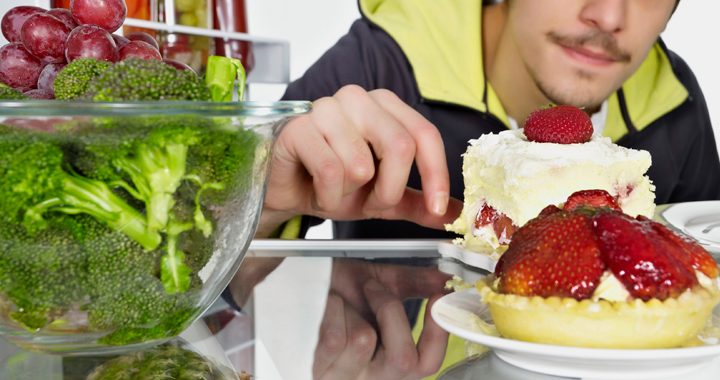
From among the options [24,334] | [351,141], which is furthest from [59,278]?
[351,141]

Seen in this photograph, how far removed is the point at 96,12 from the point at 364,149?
0.36 meters

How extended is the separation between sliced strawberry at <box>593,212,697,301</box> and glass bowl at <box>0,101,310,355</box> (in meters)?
0.19

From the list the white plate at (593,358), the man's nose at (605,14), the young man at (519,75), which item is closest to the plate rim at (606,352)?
the white plate at (593,358)

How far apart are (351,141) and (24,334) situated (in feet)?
1.46

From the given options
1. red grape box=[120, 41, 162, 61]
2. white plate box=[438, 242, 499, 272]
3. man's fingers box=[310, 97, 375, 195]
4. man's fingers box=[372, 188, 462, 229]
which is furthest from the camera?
man's fingers box=[372, 188, 462, 229]

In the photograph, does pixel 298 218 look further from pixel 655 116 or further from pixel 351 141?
pixel 655 116

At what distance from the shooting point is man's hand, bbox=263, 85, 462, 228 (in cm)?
85

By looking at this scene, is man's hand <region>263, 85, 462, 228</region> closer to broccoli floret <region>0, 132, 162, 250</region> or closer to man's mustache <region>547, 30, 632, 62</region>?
broccoli floret <region>0, 132, 162, 250</region>

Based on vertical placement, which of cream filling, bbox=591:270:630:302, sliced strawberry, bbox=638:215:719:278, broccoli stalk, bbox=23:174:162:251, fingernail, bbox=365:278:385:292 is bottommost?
fingernail, bbox=365:278:385:292

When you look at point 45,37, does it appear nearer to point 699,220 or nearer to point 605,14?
point 699,220

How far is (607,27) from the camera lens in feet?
4.91

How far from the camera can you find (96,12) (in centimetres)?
55

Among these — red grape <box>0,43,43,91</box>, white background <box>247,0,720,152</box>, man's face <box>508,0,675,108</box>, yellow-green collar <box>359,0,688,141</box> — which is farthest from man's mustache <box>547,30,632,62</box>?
white background <box>247,0,720,152</box>

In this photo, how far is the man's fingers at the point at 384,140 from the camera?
0.85m
